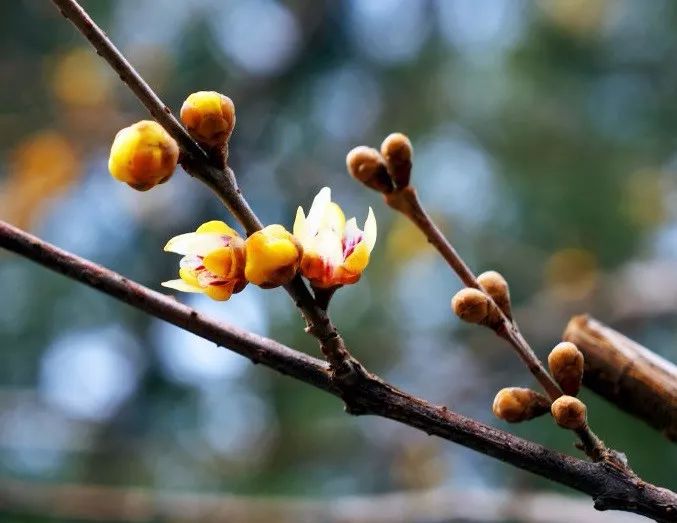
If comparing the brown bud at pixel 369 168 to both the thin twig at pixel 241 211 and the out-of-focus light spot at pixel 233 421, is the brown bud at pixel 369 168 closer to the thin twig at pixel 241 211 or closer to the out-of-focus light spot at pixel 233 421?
the thin twig at pixel 241 211

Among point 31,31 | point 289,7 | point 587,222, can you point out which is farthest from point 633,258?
point 31,31

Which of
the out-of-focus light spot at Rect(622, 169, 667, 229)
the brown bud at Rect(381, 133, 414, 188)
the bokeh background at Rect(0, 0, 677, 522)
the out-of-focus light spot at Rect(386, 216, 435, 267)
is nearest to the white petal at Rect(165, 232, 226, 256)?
the brown bud at Rect(381, 133, 414, 188)

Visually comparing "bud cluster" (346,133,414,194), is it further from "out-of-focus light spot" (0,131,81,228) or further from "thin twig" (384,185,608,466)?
"out-of-focus light spot" (0,131,81,228)

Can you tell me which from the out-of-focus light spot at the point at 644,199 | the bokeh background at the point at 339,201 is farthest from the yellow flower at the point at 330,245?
the out-of-focus light spot at the point at 644,199

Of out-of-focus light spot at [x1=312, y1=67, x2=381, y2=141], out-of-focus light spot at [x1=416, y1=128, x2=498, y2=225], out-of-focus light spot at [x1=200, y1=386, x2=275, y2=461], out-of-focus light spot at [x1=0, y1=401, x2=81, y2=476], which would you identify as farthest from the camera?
out-of-focus light spot at [x1=312, y1=67, x2=381, y2=141]

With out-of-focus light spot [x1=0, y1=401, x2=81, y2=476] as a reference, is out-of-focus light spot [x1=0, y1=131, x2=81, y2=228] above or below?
above

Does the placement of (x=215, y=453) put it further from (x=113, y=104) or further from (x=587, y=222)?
(x=587, y=222)
